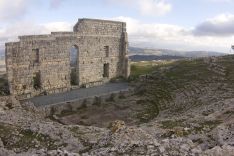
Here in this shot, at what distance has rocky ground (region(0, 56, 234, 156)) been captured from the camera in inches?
621

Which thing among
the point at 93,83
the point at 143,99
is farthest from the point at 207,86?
the point at 93,83

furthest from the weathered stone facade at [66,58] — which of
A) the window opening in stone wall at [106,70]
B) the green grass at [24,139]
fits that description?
the green grass at [24,139]

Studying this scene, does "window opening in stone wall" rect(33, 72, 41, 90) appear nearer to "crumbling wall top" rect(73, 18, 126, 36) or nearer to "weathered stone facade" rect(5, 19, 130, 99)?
"weathered stone facade" rect(5, 19, 130, 99)

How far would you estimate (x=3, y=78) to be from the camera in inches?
1849

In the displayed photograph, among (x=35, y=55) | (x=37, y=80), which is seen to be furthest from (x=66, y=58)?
(x=37, y=80)

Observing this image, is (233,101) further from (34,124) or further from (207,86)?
(34,124)

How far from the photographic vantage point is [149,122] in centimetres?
3241

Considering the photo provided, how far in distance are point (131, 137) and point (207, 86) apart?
87.3ft

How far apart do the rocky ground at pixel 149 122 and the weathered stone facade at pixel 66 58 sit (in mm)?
4856

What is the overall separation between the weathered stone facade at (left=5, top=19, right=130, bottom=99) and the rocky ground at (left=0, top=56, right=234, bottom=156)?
15.9 ft

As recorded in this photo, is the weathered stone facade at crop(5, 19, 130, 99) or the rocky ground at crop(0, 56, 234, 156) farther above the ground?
the weathered stone facade at crop(5, 19, 130, 99)

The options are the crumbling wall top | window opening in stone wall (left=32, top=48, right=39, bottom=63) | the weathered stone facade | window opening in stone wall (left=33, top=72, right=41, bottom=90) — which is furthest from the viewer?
the crumbling wall top

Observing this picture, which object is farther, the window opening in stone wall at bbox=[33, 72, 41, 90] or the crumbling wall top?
the crumbling wall top

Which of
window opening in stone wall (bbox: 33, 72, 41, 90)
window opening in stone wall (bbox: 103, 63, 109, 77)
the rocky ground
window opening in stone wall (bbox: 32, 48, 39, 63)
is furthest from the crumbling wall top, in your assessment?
window opening in stone wall (bbox: 33, 72, 41, 90)
